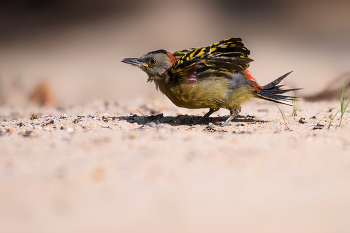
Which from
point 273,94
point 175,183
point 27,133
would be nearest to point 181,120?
point 273,94

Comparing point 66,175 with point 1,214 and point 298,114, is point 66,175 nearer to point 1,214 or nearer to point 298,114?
point 1,214

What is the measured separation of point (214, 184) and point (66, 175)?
1.05m

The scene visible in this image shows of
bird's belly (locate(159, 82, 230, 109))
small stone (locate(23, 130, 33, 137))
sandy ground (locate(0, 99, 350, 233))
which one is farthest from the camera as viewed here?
bird's belly (locate(159, 82, 230, 109))

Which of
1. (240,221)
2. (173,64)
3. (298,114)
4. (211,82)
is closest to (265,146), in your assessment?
(240,221)

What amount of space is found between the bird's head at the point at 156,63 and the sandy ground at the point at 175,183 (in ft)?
4.57

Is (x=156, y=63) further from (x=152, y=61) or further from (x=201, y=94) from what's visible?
(x=201, y=94)

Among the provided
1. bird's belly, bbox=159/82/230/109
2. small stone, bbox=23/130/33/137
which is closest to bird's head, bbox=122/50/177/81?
bird's belly, bbox=159/82/230/109

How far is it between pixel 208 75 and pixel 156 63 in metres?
0.78

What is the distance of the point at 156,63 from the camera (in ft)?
15.5

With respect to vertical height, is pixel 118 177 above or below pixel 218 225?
above

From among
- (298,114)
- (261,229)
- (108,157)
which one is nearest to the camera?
(261,229)

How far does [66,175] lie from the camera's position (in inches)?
94.1

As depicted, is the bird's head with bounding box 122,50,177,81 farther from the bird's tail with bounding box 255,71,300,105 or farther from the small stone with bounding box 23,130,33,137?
the small stone with bounding box 23,130,33,137

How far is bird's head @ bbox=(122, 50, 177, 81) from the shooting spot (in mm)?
4719
